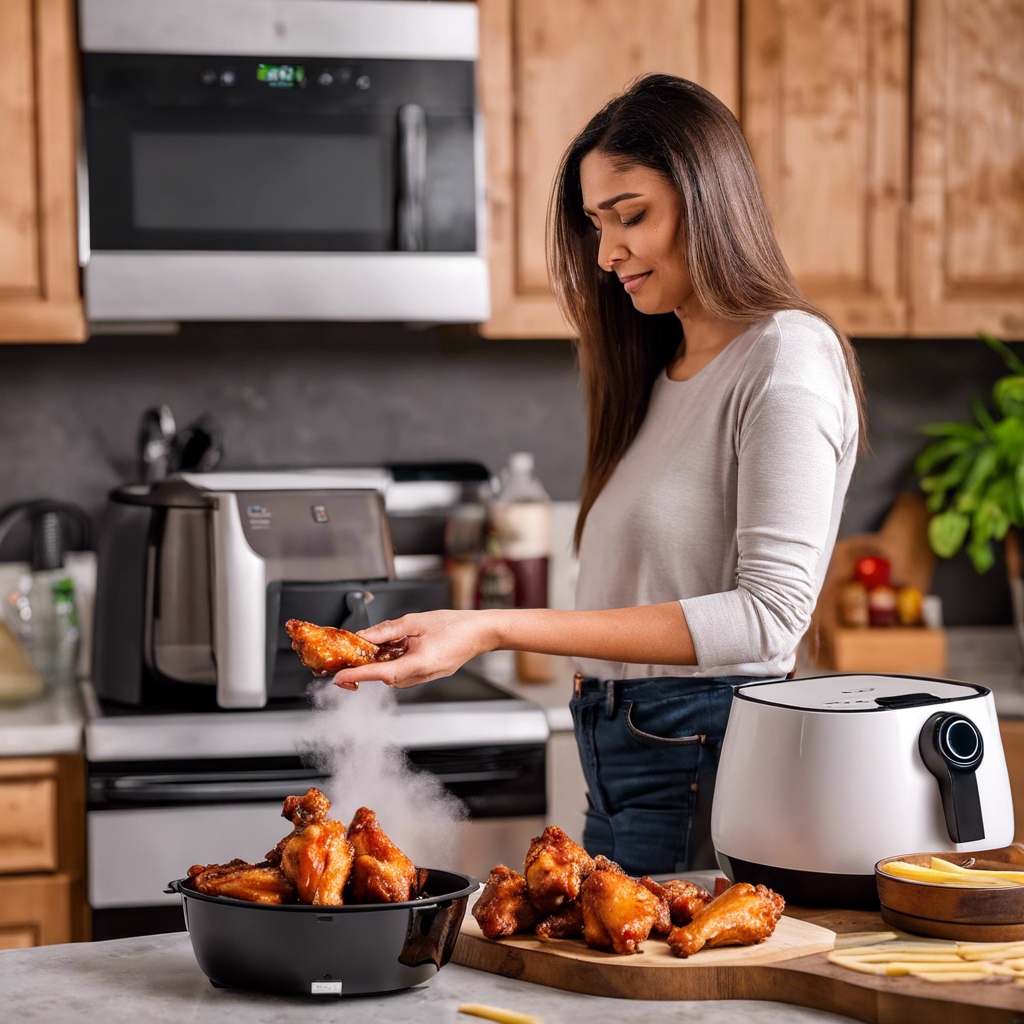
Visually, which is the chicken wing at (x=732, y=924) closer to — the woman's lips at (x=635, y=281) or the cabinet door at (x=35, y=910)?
the woman's lips at (x=635, y=281)

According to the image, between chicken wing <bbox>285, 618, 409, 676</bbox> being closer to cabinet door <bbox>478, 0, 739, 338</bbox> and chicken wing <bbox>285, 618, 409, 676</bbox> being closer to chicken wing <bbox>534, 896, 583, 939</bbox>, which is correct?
chicken wing <bbox>534, 896, 583, 939</bbox>

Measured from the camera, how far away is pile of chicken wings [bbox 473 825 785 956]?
103 centimetres

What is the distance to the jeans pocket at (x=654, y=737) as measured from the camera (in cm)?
147

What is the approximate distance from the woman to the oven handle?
2.18 feet

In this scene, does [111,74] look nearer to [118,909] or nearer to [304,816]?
[118,909]

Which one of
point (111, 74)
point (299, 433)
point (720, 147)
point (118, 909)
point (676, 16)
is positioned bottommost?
point (118, 909)

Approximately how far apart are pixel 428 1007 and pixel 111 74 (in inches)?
73.1

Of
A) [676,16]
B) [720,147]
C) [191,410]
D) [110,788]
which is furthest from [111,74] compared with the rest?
[720,147]

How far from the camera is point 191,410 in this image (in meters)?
2.79

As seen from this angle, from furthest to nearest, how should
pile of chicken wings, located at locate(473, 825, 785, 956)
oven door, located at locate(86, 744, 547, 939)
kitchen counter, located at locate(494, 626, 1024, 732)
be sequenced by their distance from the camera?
kitchen counter, located at locate(494, 626, 1024, 732)
oven door, located at locate(86, 744, 547, 939)
pile of chicken wings, located at locate(473, 825, 785, 956)

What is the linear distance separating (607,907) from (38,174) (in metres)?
1.83

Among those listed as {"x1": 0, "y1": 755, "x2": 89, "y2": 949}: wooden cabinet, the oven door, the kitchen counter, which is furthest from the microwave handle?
{"x1": 0, "y1": 755, "x2": 89, "y2": 949}: wooden cabinet

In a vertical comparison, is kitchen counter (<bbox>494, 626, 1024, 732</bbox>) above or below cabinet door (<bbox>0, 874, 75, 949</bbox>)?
above

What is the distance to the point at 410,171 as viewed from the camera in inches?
95.8
